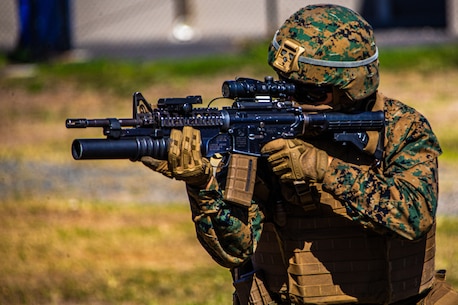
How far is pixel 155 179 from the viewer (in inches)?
444

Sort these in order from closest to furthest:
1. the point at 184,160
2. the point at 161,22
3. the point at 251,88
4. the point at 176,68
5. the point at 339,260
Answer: the point at 184,160 → the point at 251,88 → the point at 339,260 → the point at 176,68 → the point at 161,22

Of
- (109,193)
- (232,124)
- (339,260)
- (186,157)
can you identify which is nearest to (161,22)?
(109,193)

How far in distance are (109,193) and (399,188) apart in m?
6.78

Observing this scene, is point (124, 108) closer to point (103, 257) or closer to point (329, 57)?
point (103, 257)

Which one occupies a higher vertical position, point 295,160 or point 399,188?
point 295,160

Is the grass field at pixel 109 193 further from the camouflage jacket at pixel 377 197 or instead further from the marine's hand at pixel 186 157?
the marine's hand at pixel 186 157

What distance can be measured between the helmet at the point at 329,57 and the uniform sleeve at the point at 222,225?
60 centimetres

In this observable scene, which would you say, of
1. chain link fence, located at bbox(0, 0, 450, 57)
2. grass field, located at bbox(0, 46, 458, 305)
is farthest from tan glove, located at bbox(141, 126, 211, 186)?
chain link fence, located at bbox(0, 0, 450, 57)

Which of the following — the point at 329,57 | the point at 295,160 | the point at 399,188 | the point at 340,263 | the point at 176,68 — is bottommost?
the point at 340,263

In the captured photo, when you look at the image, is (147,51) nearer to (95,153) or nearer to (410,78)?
(410,78)

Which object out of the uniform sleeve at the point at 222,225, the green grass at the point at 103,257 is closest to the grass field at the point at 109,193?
the green grass at the point at 103,257

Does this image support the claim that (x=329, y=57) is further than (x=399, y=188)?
Yes

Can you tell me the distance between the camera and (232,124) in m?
4.23

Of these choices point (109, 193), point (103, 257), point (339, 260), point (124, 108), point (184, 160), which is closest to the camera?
point (184, 160)
